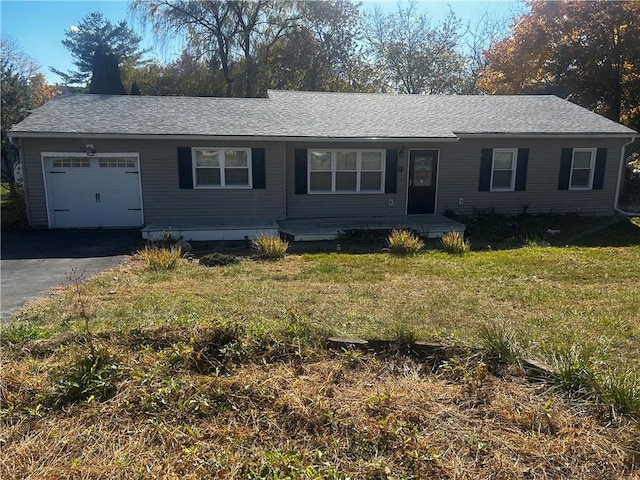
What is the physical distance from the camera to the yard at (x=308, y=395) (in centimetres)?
270

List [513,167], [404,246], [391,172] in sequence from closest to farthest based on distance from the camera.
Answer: [404,246], [391,172], [513,167]

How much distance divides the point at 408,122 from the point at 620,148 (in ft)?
21.5

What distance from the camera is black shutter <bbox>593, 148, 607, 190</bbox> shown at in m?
14.1

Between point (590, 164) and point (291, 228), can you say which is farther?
point (590, 164)

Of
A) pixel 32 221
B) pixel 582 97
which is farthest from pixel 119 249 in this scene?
pixel 582 97

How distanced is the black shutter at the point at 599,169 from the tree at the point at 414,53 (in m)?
19.7

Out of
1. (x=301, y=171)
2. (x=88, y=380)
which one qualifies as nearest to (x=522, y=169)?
(x=301, y=171)

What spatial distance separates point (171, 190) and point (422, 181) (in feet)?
23.0

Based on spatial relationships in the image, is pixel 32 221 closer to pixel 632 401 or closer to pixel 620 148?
pixel 632 401

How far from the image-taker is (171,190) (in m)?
12.3

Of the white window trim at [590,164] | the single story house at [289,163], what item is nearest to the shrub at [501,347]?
the single story house at [289,163]

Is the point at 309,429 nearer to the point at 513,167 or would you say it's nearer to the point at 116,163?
the point at 116,163

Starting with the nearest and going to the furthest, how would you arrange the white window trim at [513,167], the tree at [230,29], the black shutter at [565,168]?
the white window trim at [513,167]
the black shutter at [565,168]
the tree at [230,29]

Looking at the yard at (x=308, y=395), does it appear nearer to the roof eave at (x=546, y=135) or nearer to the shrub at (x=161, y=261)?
the shrub at (x=161, y=261)
